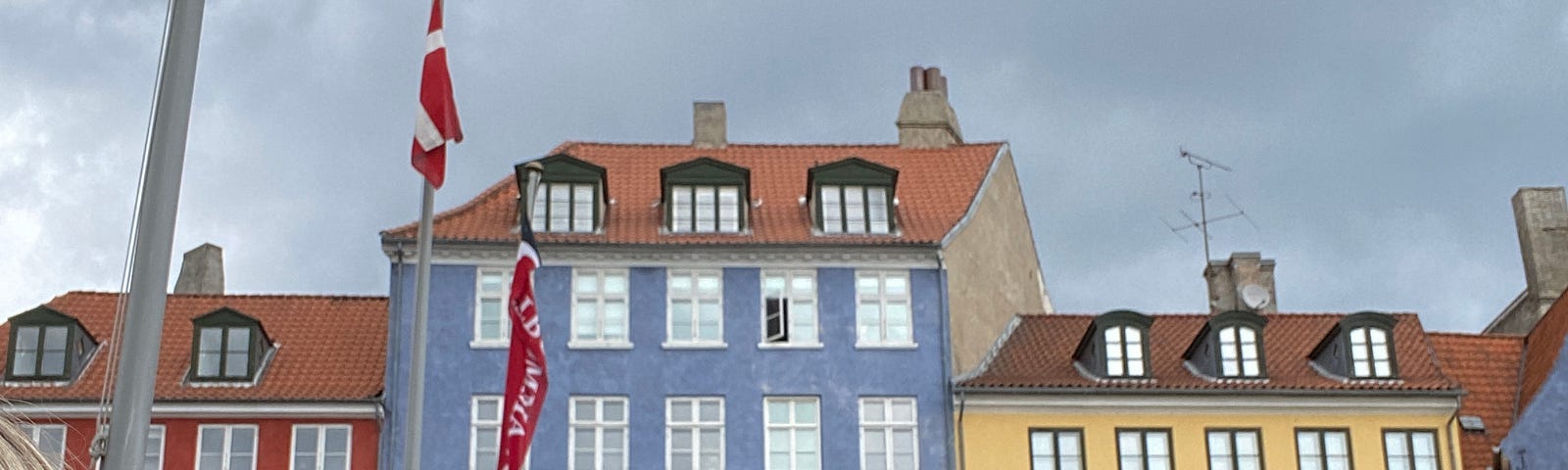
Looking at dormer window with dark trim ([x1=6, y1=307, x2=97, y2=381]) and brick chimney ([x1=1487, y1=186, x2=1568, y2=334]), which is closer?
dormer window with dark trim ([x1=6, y1=307, x2=97, y2=381])

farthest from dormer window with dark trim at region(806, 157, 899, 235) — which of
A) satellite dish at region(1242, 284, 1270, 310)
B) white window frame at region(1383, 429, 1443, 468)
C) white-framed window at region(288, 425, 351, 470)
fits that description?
white window frame at region(1383, 429, 1443, 468)

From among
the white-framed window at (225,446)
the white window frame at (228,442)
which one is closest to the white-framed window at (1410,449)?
the white window frame at (228,442)

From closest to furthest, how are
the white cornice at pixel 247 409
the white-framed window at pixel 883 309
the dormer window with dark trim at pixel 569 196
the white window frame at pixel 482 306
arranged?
the white cornice at pixel 247 409
the white window frame at pixel 482 306
the white-framed window at pixel 883 309
the dormer window with dark trim at pixel 569 196

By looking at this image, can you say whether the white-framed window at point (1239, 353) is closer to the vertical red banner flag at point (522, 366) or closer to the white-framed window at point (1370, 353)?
the white-framed window at point (1370, 353)

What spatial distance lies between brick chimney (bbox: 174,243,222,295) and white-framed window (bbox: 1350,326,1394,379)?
26.3 meters

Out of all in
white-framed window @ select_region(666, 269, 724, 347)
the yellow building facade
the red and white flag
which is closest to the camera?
the red and white flag

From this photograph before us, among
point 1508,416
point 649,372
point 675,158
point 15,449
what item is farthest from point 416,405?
point 1508,416

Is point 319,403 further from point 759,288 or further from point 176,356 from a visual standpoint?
point 759,288

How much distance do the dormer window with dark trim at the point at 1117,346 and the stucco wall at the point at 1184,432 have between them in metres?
1.09

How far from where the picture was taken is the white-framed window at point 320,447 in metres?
40.2

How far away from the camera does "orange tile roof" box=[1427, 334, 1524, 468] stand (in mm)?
42250

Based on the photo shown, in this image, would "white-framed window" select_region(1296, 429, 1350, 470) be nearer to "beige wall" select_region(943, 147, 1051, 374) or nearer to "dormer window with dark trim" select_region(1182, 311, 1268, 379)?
Result: "dormer window with dark trim" select_region(1182, 311, 1268, 379)

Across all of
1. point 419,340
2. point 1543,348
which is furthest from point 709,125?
point 419,340

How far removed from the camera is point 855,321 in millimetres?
41312
